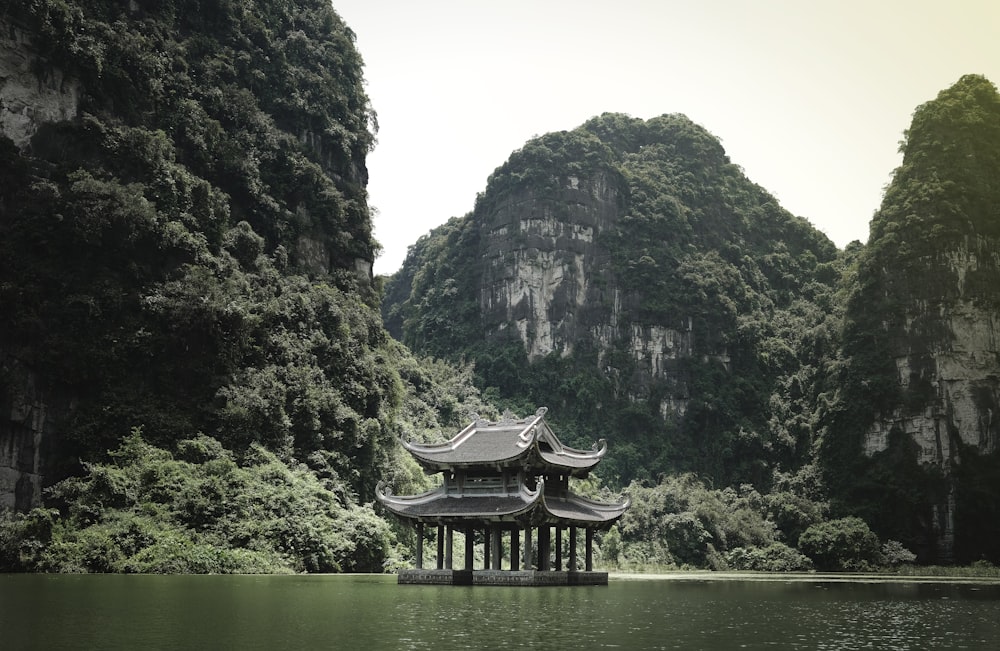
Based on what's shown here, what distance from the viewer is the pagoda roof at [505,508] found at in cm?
2872

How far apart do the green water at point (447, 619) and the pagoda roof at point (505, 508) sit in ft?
15.8

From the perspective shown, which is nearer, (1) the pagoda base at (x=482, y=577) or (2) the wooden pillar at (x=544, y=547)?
(1) the pagoda base at (x=482, y=577)

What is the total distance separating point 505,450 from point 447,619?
48.0 feet

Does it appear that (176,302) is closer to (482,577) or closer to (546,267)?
(482,577)

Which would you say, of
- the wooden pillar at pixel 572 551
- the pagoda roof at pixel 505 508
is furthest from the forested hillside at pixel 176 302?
the wooden pillar at pixel 572 551

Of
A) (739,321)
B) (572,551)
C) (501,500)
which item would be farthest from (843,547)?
(739,321)

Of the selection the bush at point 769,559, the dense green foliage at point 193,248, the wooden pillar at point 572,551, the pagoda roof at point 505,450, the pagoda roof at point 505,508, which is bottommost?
the bush at point 769,559

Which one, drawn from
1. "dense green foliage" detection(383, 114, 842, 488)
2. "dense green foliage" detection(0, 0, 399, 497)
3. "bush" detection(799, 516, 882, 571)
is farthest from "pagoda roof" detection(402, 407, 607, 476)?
"dense green foliage" detection(383, 114, 842, 488)

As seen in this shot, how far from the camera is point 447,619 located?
15570 mm

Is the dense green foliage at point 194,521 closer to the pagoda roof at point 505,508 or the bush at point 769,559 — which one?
the pagoda roof at point 505,508

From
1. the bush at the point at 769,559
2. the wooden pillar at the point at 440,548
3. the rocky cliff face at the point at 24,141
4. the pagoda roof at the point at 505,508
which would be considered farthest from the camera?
the bush at the point at 769,559

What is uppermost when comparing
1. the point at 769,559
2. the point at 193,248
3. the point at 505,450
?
the point at 193,248

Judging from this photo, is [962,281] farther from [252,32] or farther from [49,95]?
[49,95]

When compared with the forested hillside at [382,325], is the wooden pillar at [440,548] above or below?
below
